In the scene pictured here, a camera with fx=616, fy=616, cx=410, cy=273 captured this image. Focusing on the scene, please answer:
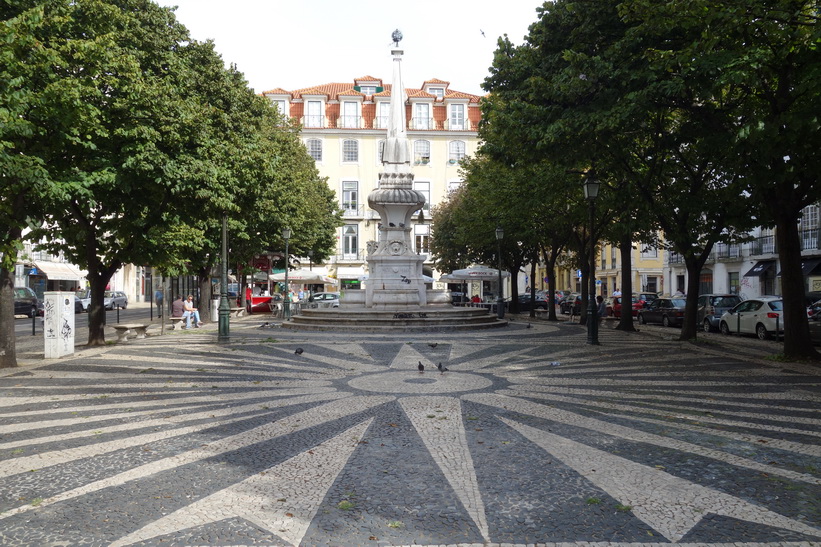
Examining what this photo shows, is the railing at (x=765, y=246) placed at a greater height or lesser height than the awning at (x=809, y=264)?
greater

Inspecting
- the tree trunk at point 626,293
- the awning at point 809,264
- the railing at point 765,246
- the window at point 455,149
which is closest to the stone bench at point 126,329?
the tree trunk at point 626,293

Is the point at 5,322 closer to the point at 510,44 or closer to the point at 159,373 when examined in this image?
the point at 159,373

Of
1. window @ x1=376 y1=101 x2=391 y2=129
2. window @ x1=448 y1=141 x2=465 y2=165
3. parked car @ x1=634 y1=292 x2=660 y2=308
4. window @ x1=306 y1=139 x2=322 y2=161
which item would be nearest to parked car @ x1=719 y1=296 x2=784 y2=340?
parked car @ x1=634 y1=292 x2=660 y2=308

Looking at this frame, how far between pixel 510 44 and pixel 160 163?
33.4 feet

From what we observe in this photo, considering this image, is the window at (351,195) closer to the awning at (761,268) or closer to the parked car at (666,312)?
the awning at (761,268)

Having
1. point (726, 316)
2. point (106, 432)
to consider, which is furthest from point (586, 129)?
point (726, 316)

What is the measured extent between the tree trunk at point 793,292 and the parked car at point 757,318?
20.0 feet

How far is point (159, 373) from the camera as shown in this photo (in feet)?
38.2

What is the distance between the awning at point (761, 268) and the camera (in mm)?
37125

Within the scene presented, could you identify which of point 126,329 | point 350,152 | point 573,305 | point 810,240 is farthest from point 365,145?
point 126,329

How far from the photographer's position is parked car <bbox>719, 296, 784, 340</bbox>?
19922 millimetres

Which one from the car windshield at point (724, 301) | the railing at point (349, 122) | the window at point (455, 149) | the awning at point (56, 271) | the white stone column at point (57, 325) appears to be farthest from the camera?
the window at point (455, 149)

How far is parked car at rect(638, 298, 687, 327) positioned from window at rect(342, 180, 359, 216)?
32960mm

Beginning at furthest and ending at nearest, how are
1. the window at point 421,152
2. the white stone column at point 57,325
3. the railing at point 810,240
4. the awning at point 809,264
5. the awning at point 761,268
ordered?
the window at point 421,152, the awning at point 761,268, the railing at point 810,240, the awning at point 809,264, the white stone column at point 57,325
